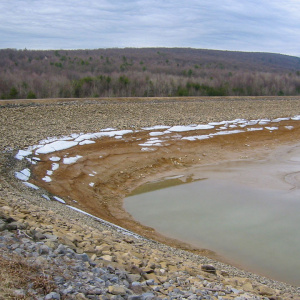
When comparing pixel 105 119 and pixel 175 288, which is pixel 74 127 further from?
pixel 175 288

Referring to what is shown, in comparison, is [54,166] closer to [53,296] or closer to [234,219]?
[234,219]

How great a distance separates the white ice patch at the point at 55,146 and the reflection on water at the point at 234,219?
3.85 m

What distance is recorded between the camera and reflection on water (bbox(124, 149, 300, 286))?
7652 millimetres

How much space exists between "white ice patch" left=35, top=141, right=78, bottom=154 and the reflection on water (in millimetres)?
3850

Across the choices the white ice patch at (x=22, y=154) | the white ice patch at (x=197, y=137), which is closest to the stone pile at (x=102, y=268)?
the white ice patch at (x=22, y=154)

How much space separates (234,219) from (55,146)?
7.33m

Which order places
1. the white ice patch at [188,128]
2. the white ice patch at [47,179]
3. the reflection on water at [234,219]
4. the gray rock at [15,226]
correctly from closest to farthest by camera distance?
the gray rock at [15,226] → the reflection on water at [234,219] → the white ice patch at [47,179] → the white ice patch at [188,128]

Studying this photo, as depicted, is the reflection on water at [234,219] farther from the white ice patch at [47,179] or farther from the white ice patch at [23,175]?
the white ice patch at [23,175]

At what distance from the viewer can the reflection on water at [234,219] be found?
7.65 metres

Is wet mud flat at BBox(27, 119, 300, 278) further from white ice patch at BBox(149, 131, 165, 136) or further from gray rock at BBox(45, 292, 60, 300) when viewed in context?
gray rock at BBox(45, 292, 60, 300)

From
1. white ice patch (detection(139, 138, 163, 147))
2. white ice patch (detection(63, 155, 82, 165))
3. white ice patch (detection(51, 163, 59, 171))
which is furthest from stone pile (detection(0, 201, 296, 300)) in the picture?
white ice patch (detection(139, 138, 163, 147))

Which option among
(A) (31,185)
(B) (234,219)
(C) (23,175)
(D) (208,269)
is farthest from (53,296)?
(C) (23,175)

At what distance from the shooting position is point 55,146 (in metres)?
14.0

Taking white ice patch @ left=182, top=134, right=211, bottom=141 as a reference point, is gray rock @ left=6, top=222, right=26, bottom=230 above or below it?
below
